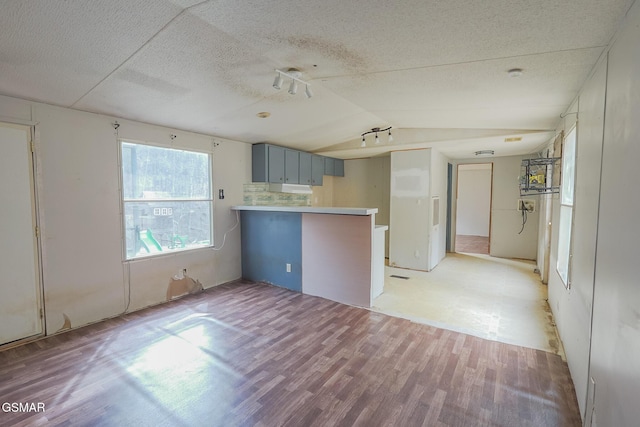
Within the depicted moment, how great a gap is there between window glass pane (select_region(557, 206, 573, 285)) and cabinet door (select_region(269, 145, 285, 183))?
3896 millimetres

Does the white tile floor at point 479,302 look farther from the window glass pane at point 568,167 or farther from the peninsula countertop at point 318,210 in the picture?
the window glass pane at point 568,167

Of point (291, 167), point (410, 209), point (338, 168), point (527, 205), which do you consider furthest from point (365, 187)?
point (527, 205)

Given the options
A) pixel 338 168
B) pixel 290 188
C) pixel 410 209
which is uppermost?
pixel 338 168

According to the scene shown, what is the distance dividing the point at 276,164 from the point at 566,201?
3.94 meters

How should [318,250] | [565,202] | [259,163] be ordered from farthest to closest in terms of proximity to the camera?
[259,163] < [318,250] < [565,202]

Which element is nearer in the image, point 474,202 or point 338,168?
point 338,168

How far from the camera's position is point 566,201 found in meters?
2.89

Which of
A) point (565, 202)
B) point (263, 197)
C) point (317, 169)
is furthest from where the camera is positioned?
point (317, 169)

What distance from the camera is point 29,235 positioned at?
9.44ft

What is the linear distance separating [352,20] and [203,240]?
372 centimetres

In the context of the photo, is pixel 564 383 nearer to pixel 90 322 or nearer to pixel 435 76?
pixel 435 76

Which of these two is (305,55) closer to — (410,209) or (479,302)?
(479,302)

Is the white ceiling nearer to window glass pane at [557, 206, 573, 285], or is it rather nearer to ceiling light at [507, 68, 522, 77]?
ceiling light at [507, 68, 522, 77]

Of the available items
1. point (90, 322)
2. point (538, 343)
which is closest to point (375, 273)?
point (538, 343)
